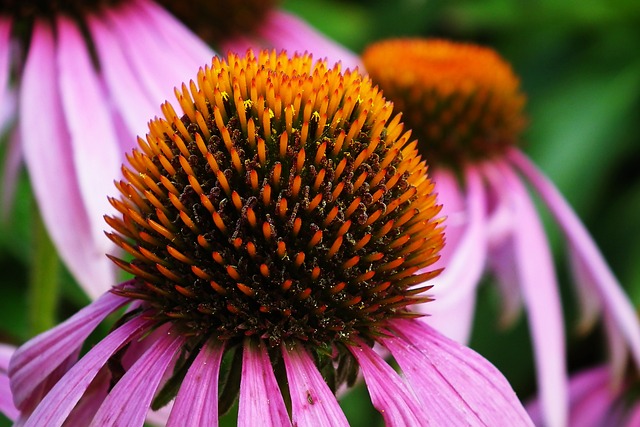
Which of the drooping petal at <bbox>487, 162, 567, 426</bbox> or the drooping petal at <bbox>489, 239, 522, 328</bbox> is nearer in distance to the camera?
the drooping petal at <bbox>487, 162, 567, 426</bbox>

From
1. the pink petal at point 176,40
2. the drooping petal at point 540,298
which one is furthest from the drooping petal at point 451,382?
the pink petal at point 176,40

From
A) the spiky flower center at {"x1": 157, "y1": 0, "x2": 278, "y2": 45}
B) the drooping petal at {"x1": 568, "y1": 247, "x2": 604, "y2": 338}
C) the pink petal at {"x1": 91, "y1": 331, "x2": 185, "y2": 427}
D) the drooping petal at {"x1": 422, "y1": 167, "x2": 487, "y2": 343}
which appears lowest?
the drooping petal at {"x1": 568, "y1": 247, "x2": 604, "y2": 338}

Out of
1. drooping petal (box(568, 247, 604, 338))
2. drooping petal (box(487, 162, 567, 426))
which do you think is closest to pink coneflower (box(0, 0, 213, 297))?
drooping petal (box(487, 162, 567, 426))

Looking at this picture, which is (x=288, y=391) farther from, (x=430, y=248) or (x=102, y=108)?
(x=102, y=108)

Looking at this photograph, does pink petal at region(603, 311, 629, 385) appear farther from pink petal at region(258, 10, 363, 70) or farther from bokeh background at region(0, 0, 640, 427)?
pink petal at region(258, 10, 363, 70)

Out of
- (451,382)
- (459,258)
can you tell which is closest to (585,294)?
(459,258)

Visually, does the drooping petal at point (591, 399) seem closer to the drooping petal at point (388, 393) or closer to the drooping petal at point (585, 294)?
the drooping petal at point (585, 294)
